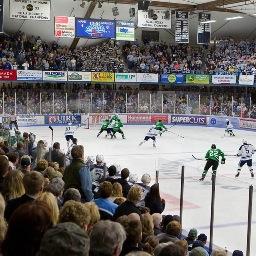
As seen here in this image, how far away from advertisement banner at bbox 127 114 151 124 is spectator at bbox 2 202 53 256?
2978 centimetres

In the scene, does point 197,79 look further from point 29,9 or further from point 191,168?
point 191,168

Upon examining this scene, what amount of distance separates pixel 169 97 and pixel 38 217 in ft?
99.5

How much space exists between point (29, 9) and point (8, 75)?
8.91 meters

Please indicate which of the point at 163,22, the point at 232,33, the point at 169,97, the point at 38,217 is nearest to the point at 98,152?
the point at 163,22

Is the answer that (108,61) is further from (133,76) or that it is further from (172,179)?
(172,179)

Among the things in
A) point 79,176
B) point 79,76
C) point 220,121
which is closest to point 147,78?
point 79,76

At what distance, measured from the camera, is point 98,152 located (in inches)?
751

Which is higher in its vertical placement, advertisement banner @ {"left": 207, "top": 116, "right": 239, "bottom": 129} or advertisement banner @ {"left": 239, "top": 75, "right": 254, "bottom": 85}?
advertisement banner @ {"left": 239, "top": 75, "right": 254, "bottom": 85}

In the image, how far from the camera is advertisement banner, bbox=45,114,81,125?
30.2 metres

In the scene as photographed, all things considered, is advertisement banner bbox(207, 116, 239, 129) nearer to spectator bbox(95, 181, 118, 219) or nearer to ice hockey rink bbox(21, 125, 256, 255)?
ice hockey rink bbox(21, 125, 256, 255)

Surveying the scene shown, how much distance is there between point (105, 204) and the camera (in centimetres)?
489

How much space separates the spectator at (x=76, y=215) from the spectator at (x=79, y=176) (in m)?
2.66

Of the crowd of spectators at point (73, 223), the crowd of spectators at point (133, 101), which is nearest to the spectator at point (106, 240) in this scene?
the crowd of spectators at point (73, 223)

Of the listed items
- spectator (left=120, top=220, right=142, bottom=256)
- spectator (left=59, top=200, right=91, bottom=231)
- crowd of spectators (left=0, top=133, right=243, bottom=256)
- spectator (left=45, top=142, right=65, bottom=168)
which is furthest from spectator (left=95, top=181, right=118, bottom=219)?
spectator (left=45, top=142, right=65, bottom=168)
